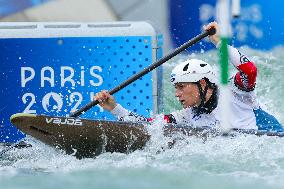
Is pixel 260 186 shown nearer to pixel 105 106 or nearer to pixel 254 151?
pixel 254 151

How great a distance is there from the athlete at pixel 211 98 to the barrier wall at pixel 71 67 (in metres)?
0.91

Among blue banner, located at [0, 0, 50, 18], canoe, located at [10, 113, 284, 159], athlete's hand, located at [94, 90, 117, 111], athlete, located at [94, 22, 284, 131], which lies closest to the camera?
canoe, located at [10, 113, 284, 159]

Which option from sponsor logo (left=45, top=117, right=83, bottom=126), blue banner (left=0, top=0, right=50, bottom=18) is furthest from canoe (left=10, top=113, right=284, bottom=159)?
blue banner (left=0, top=0, right=50, bottom=18)

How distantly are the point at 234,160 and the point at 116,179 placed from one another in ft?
3.02

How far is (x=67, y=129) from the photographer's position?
23.8ft

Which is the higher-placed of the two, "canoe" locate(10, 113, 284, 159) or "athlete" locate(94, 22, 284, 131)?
"athlete" locate(94, 22, 284, 131)

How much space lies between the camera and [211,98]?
763 cm

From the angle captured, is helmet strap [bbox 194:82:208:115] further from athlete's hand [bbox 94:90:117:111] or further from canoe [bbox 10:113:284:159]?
athlete's hand [bbox 94:90:117:111]

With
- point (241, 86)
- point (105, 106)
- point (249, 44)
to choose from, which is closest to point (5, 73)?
point (105, 106)

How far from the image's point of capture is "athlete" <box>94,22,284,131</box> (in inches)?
297

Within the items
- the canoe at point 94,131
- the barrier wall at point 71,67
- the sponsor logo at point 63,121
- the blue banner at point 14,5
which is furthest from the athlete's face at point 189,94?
the blue banner at point 14,5

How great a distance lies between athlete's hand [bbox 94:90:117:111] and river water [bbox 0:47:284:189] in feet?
2.08

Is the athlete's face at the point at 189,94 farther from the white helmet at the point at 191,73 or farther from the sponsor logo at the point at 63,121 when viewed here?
the sponsor logo at the point at 63,121

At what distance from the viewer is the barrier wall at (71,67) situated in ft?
28.6
